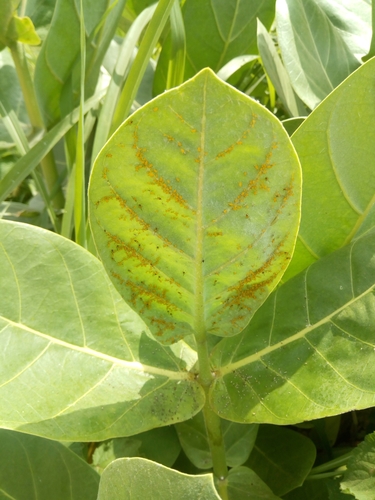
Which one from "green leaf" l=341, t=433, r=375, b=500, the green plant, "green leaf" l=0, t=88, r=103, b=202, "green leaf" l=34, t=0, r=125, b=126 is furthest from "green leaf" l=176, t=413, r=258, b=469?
"green leaf" l=34, t=0, r=125, b=126

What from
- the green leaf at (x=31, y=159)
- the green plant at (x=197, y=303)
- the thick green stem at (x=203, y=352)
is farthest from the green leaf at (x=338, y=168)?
the green leaf at (x=31, y=159)

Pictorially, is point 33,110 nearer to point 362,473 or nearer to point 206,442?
point 206,442

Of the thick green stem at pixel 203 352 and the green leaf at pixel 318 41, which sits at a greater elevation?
the green leaf at pixel 318 41

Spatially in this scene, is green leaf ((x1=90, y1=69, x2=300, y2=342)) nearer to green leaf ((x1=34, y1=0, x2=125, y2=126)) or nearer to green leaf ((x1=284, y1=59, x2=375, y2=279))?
green leaf ((x1=284, y1=59, x2=375, y2=279))

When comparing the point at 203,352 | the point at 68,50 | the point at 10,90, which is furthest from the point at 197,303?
the point at 10,90

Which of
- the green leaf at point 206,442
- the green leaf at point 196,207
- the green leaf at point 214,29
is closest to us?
the green leaf at point 196,207

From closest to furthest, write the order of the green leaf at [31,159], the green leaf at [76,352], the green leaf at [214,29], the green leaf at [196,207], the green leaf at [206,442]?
the green leaf at [196,207] → the green leaf at [76,352] → the green leaf at [206,442] → the green leaf at [31,159] → the green leaf at [214,29]

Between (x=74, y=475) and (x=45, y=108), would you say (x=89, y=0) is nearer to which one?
(x=45, y=108)

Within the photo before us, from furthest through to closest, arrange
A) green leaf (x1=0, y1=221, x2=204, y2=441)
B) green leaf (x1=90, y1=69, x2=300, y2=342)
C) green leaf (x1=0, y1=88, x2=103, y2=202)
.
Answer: green leaf (x1=0, y1=88, x2=103, y2=202) → green leaf (x1=0, y1=221, x2=204, y2=441) → green leaf (x1=90, y1=69, x2=300, y2=342)

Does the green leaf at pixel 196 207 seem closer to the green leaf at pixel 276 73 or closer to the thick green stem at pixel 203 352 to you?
the thick green stem at pixel 203 352
